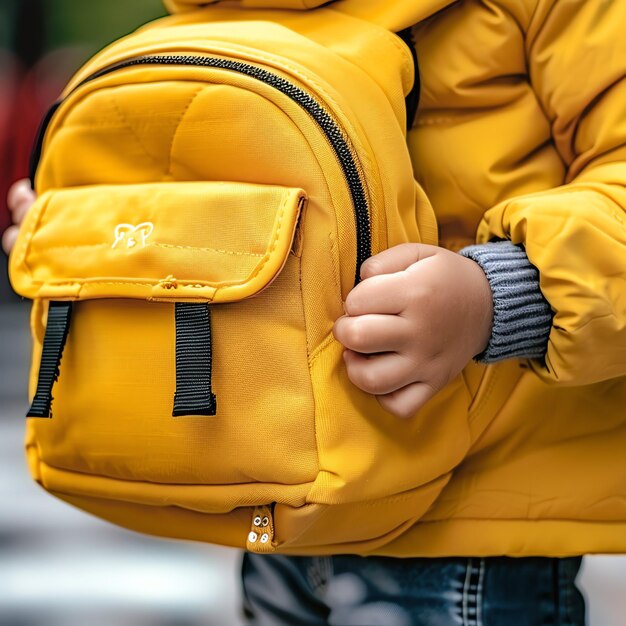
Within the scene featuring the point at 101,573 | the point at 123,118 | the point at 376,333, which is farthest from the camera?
the point at 101,573

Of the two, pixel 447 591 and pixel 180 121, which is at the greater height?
pixel 180 121

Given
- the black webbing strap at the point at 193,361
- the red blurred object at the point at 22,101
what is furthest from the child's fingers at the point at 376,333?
the red blurred object at the point at 22,101

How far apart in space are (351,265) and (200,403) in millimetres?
156

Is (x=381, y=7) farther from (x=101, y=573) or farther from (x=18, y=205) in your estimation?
(x=101, y=573)

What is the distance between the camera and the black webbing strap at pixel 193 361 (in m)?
0.69

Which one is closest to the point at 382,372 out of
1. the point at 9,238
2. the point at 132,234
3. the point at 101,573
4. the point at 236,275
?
the point at 236,275

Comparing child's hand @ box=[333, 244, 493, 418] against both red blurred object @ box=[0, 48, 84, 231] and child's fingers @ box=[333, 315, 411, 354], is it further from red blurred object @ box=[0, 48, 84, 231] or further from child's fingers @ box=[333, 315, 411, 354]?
red blurred object @ box=[0, 48, 84, 231]

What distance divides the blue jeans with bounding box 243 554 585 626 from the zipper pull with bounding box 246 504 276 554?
0.17 metres

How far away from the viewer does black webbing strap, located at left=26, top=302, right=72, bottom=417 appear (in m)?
0.76

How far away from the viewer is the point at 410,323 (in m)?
0.66

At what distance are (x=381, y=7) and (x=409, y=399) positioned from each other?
1.09 ft

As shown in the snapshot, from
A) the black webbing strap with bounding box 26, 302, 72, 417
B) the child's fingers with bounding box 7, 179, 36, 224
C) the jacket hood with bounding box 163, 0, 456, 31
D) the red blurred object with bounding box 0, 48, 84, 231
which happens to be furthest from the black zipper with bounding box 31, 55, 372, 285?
the red blurred object with bounding box 0, 48, 84, 231

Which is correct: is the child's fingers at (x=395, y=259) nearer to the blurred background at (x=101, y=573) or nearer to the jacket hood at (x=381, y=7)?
the jacket hood at (x=381, y=7)

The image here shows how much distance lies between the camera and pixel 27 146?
9.89 ft
